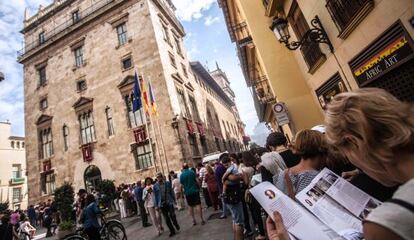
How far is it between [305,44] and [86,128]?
19.2m

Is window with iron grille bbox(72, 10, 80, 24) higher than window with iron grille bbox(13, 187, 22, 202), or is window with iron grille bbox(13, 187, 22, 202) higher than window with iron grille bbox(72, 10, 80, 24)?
window with iron grille bbox(72, 10, 80, 24)

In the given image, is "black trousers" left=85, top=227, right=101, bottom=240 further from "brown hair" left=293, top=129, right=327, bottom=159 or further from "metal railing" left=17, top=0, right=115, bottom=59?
"metal railing" left=17, top=0, right=115, bottom=59

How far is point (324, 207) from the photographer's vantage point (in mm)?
1454

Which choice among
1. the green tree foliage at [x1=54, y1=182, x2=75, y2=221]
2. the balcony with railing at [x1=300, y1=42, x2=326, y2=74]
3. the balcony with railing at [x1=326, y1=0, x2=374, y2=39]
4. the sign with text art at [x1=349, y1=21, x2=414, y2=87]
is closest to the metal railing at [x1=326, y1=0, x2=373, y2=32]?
the balcony with railing at [x1=326, y1=0, x2=374, y2=39]

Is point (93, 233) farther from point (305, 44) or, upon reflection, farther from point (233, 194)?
point (305, 44)

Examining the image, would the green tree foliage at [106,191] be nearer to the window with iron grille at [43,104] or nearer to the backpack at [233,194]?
the backpack at [233,194]

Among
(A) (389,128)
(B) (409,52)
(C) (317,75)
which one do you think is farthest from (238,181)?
(C) (317,75)

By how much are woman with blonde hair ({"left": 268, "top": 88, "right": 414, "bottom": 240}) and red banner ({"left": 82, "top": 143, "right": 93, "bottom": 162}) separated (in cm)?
2211

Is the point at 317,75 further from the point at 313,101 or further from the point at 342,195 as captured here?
the point at 342,195

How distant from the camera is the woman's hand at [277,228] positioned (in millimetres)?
1355

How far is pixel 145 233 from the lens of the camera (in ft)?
30.5

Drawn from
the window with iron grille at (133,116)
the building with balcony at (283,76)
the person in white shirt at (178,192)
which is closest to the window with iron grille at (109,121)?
the window with iron grille at (133,116)

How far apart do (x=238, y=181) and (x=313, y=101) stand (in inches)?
268

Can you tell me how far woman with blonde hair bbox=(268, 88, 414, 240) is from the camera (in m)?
1.02
